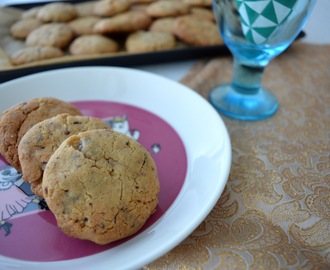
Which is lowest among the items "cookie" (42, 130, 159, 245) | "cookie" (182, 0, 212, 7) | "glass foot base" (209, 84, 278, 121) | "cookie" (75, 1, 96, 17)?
A: "glass foot base" (209, 84, 278, 121)

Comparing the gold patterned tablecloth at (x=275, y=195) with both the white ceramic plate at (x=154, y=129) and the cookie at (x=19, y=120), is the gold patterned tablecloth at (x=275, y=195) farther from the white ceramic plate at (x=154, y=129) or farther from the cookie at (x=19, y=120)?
the cookie at (x=19, y=120)

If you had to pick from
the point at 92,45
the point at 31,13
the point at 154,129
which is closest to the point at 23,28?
the point at 31,13

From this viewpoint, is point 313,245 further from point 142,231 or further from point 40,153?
point 40,153

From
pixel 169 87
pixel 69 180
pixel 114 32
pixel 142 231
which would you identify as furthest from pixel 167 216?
pixel 114 32

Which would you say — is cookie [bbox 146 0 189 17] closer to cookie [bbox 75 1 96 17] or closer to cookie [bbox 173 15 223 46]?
cookie [bbox 173 15 223 46]

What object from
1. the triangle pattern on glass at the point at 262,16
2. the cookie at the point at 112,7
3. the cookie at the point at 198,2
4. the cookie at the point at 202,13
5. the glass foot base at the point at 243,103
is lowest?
the glass foot base at the point at 243,103

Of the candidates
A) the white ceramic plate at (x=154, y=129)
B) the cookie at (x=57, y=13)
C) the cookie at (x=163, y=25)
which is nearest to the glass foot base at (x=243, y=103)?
the white ceramic plate at (x=154, y=129)

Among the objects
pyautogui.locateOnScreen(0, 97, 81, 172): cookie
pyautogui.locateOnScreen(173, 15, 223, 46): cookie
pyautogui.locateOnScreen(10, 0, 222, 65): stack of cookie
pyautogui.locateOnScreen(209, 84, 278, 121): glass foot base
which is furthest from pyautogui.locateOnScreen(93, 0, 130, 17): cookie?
pyautogui.locateOnScreen(0, 97, 81, 172): cookie
